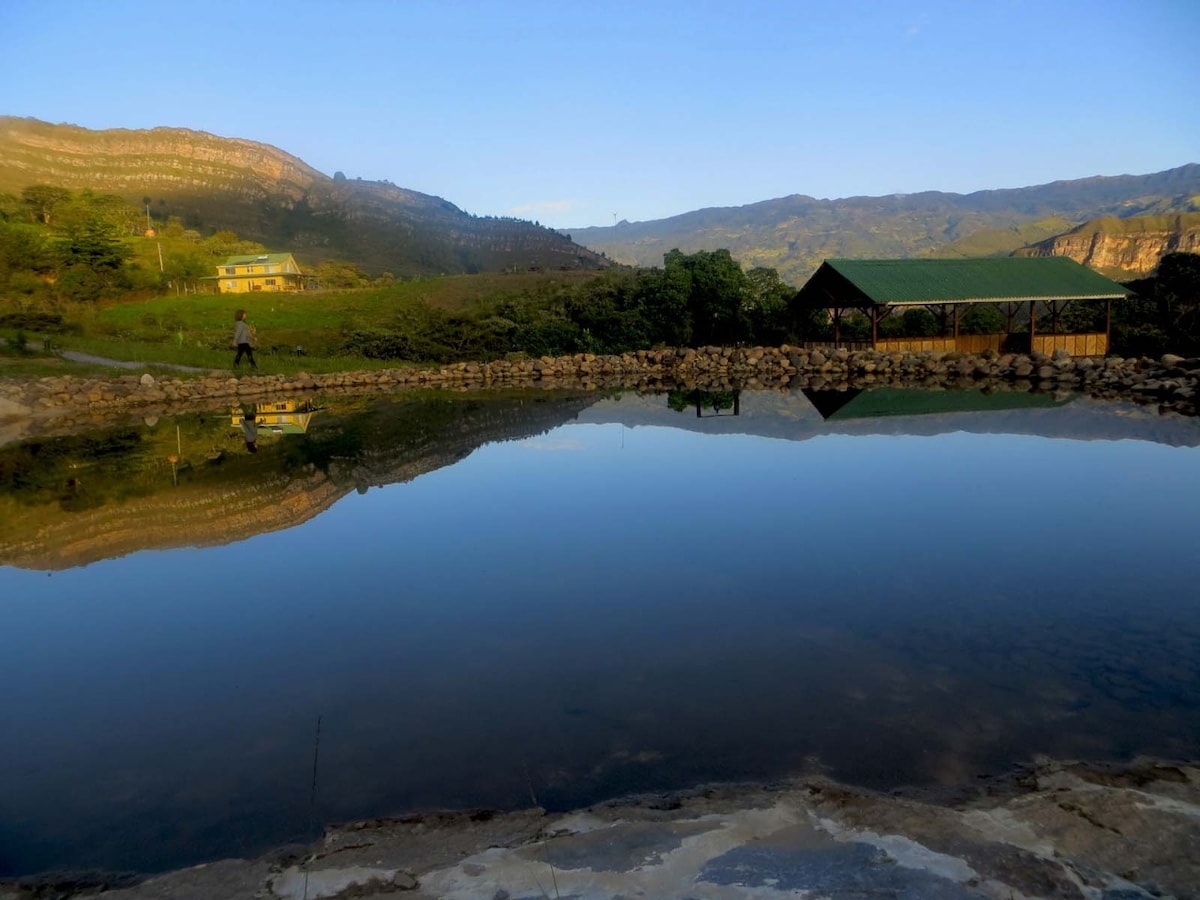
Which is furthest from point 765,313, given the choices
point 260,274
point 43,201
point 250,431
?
point 43,201

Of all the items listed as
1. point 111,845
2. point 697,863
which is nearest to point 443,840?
point 697,863

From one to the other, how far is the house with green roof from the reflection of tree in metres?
6.92

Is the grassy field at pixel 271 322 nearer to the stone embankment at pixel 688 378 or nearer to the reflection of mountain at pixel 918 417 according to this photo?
the stone embankment at pixel 688 378

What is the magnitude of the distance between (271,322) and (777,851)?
35045 mm

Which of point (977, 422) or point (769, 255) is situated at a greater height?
point (769, 255)

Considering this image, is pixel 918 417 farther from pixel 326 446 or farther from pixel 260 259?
pixel 260 259

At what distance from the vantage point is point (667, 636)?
541 centimetres

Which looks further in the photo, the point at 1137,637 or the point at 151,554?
the point at 151,554

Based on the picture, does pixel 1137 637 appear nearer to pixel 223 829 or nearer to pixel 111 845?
pixel 223 829

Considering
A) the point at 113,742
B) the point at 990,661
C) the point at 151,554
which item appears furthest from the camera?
the point at 151,554

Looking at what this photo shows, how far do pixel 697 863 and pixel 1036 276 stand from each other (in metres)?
28.6

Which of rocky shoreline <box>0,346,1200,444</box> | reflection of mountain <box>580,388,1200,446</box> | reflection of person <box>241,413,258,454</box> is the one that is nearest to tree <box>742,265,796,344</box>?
rocky shoreline <box>0,346,1200,444</box>

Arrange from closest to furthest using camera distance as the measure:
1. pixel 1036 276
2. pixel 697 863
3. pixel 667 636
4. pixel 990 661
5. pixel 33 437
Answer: pixel 697 863 → pixel 990 661 → pixel 667 636 → pixel 33 437 → pixel 1036 276

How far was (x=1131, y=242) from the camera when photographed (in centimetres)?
10638
